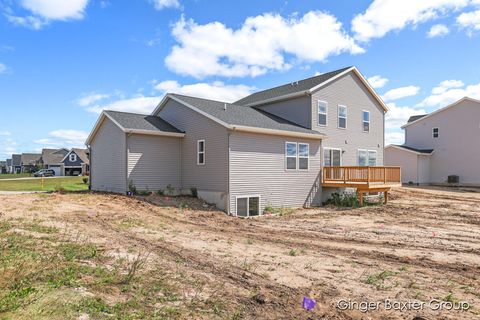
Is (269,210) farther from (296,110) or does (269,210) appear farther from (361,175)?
(296,110)

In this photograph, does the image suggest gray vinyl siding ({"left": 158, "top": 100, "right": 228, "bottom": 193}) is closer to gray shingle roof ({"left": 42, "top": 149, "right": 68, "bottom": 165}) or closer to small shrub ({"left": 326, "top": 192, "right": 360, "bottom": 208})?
small shrub ({"left": 326, "top": 192, "right": 360, "bottom": 208})

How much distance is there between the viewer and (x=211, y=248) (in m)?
8.04

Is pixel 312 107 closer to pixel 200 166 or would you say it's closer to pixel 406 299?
pixel 200 166

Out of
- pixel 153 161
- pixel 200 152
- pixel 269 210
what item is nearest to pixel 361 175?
pixel 269 210

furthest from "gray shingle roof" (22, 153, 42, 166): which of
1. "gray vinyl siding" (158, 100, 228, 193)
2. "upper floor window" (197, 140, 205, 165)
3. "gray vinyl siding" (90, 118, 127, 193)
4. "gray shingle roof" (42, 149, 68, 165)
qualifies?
"upper floor window" (197, 140, 205, 165)

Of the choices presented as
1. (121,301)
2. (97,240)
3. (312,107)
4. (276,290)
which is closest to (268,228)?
(97,240)

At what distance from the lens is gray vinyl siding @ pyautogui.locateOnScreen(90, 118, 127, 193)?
53.5 feet

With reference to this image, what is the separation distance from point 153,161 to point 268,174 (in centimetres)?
562

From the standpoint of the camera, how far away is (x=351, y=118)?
20922 millimetres

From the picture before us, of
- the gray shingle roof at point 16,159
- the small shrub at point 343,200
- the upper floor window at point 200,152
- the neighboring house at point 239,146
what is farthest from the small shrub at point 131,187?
the gray shingle roof at point 16,159

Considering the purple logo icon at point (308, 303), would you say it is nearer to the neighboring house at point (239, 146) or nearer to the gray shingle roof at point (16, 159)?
the neighboring house at point (239, 146)

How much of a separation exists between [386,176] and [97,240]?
1510cm

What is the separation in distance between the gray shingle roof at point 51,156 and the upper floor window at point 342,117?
214ft

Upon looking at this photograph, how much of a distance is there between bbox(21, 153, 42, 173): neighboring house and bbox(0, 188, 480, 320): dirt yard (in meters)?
71.9
